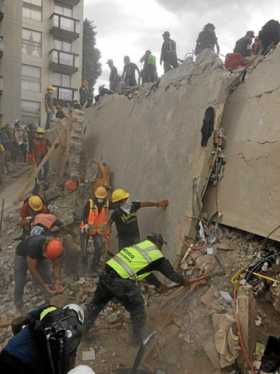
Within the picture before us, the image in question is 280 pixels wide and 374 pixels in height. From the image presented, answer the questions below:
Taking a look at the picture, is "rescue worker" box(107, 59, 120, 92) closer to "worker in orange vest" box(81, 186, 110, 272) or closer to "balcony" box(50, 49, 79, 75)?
"worker in orange vest" box(81, 186, 110, 272)

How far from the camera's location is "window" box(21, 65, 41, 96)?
22828 mm

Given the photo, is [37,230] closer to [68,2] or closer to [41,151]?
[41,151]

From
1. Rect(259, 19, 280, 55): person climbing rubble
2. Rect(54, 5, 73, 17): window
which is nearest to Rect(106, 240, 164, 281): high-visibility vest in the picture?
Rect(259, 19, 280, 55): person climbing rubble

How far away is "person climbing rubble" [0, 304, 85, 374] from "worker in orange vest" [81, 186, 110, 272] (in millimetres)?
3521

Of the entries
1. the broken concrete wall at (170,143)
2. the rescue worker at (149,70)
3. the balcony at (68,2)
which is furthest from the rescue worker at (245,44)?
the balcony at (68,2)

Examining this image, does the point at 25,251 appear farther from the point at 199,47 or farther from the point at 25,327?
the point at 199,47

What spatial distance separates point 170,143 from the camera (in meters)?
6.12

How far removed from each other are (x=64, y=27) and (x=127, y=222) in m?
21.6

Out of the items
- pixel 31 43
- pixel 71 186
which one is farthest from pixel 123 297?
pixel 31 43

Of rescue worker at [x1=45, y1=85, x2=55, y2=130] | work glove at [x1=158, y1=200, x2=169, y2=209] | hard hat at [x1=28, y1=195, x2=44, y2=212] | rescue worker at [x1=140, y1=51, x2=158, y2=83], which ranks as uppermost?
rescue worker at [x1=140, y1=51, x2=158, y2=83]

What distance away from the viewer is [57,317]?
2371 millimetres

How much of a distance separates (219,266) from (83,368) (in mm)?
2783

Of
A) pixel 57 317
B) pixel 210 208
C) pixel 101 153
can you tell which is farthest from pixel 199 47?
pixel 57 317

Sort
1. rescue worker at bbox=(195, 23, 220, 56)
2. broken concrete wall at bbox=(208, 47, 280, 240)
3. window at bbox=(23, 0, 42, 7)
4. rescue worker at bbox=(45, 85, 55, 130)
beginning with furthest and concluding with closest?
window at bbox=(23, 0, 42, 7), rescue worker at bbox=(45, 85, 55, 130), rescue worker at bbox=(195, 23, 220, 56), broken concrete wall at bbox=(208, 47, 280, 240)
